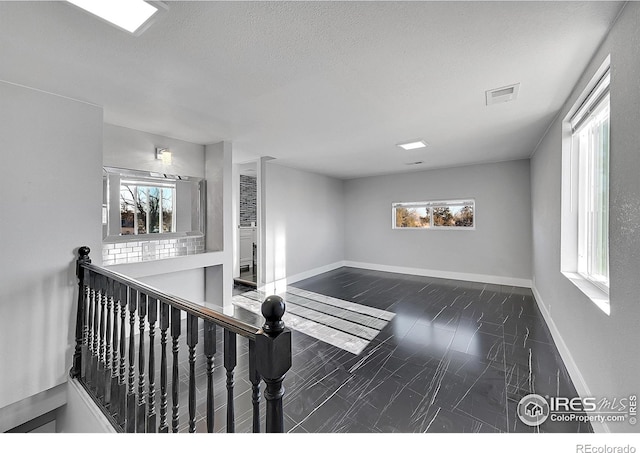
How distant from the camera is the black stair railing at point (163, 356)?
3.18 ft

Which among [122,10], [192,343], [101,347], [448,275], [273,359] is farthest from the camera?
[448,275]


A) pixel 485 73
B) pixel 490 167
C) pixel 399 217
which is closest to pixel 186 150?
pixel 485 73

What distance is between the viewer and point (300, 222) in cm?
600

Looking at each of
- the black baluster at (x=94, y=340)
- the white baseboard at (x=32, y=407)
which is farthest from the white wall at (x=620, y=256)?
the white baseboard at (x=32, y=407)

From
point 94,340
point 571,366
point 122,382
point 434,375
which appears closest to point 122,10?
point 122,382

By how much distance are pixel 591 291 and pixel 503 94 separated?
176cm

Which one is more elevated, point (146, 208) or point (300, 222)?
point (146, 208)

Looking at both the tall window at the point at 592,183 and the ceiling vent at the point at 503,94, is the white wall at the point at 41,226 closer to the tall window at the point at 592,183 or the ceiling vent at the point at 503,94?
the ceiling vent at the point at 503,94

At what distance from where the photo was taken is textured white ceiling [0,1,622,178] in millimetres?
1484

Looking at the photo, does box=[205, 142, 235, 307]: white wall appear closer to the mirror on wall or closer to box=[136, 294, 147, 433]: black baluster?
the mirror on wall

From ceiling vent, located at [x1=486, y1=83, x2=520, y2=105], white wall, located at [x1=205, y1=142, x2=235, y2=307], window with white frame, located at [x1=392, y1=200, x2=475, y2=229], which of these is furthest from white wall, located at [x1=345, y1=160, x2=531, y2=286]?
white wall, located at [x1=205, y1=142, x2=235, y2=307]

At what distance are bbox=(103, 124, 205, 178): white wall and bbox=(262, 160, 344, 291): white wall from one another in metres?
1.44

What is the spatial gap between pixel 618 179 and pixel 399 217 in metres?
5.20

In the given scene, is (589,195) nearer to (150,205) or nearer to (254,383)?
(254,383)
